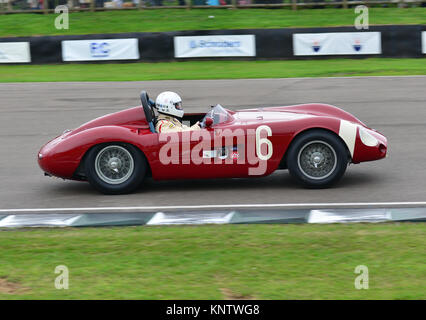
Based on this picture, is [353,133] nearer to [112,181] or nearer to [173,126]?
[173,126]

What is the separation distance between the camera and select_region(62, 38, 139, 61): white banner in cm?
2244

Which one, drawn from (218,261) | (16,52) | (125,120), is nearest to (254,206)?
(218,261)

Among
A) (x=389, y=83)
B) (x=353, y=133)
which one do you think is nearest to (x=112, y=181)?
(x=353, y=133)

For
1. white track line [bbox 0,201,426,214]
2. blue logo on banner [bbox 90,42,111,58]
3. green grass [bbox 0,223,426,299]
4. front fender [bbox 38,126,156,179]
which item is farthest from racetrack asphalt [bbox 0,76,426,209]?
blue logo on banner [bbox 90,42,111,58]

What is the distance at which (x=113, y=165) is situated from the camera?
8516 millimetres

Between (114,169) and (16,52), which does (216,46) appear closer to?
(16,52)

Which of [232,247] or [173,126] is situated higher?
[173,126]

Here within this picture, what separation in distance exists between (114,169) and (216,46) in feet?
47.1

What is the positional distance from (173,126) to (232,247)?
2.61 meters

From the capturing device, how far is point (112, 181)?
28.0 ft

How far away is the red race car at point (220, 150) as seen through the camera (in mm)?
8219

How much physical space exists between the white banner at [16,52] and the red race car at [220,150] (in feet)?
49.6

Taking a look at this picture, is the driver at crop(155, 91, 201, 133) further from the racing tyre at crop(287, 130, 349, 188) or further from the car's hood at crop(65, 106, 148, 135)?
the racing tyre at crop(287, 130, 349, 188)

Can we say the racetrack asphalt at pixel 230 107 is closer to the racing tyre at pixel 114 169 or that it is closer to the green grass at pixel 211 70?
the racing tyre at pixel 114 169
